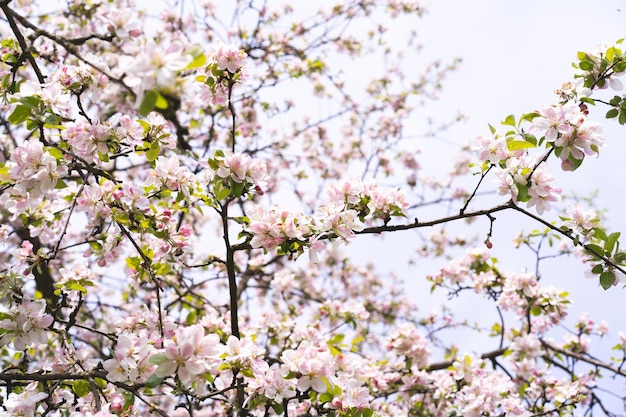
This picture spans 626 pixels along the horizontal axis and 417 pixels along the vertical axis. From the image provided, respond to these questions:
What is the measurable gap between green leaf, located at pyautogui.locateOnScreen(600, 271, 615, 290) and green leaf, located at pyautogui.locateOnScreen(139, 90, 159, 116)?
1901mm

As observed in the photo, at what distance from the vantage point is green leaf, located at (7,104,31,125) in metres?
1.87

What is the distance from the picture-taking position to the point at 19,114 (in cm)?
188

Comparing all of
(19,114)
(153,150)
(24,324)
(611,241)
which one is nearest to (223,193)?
Result: (153,150)

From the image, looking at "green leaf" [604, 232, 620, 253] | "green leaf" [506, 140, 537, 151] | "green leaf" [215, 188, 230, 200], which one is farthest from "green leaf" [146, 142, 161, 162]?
"green leaf" [604, 232, 620, 253]

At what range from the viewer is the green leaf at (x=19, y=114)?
1872 millimetres

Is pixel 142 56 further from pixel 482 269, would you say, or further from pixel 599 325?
pixel 599 325

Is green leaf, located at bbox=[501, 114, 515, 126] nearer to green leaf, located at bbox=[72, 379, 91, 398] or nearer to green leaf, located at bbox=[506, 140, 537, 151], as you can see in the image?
green leaf, located at bbox=[506, 140, 537, 151]

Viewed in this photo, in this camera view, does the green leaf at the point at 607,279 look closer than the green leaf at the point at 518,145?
No

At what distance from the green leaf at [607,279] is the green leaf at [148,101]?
1.90 metres

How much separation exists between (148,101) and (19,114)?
996 mm

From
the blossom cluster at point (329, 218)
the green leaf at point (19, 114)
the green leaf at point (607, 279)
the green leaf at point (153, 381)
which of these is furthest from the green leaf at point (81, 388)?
the green leaf at point (607, 279)

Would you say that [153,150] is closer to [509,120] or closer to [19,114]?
[19,114]

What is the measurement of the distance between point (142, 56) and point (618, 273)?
6.54 ft

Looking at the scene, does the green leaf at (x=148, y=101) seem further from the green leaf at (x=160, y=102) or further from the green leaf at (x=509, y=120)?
the green leaf at (x=509, y=120)
